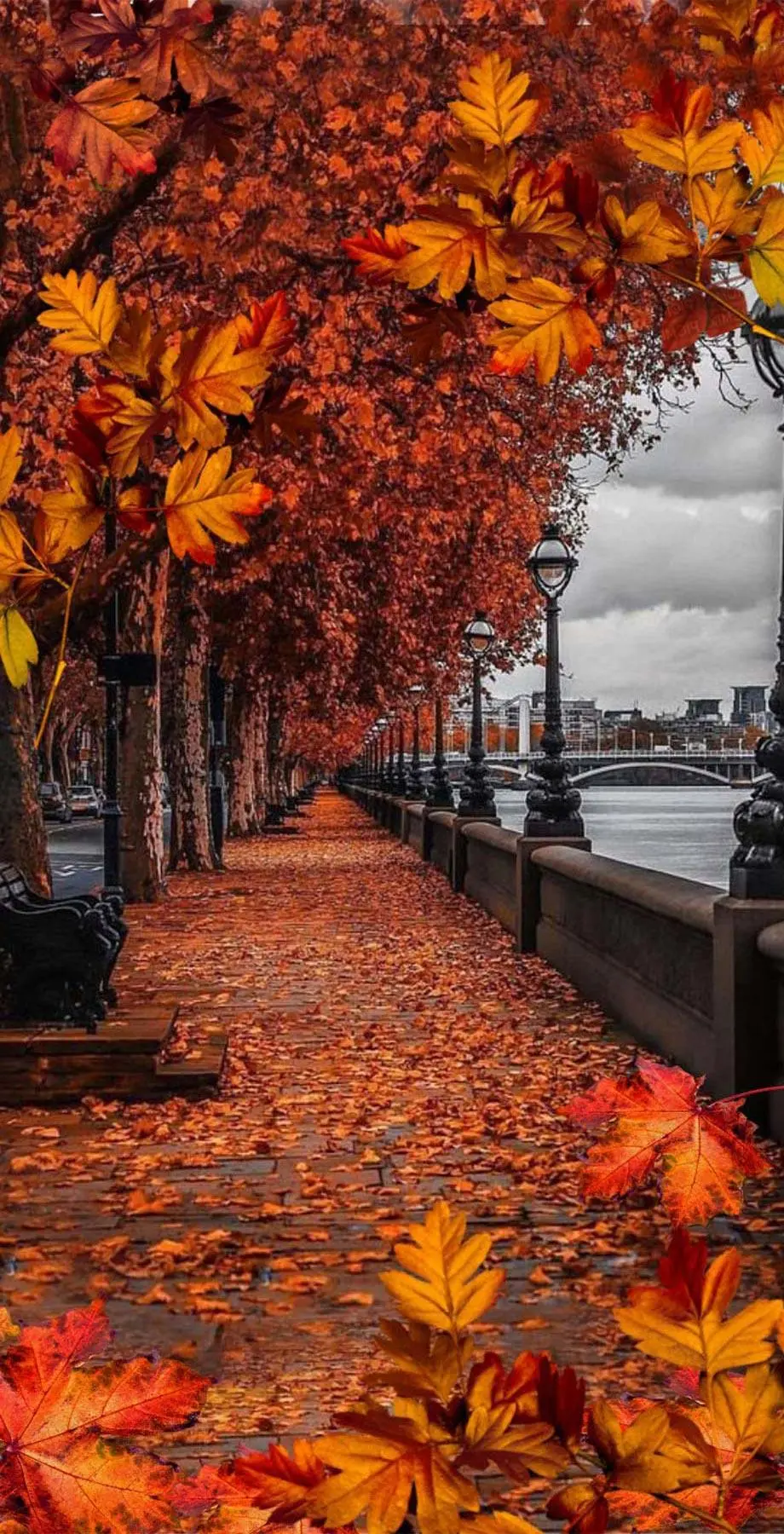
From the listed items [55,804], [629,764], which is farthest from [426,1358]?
[629,764]

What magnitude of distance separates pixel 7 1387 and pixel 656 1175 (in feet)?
22.9

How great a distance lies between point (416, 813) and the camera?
38.7m

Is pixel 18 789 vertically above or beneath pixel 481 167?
beneath

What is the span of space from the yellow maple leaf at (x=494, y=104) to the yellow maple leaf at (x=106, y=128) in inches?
13.1

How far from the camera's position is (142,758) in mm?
23281

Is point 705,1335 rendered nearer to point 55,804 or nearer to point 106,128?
point 106,128

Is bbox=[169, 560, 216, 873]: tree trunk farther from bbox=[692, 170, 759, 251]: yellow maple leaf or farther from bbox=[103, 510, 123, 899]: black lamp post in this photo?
bbox=[692, 170, 759, 251]: yellow maple leaf

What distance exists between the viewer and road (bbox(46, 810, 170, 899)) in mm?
30781

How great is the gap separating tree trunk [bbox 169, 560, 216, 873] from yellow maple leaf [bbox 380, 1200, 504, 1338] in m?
27.2

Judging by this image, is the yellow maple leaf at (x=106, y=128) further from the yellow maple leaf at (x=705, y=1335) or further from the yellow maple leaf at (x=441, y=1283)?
the yellow maple leaf at (x=705, y=1335)

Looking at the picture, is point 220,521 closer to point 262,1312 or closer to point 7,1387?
point 7,1387

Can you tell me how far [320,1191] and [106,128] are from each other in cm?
642

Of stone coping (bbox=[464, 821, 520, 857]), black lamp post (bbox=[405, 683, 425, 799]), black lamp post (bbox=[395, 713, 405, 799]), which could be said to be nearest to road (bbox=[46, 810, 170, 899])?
stone coping (bbox=[464, 821, 520, 857])

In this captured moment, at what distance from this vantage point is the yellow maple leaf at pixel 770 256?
1243 millimetres
